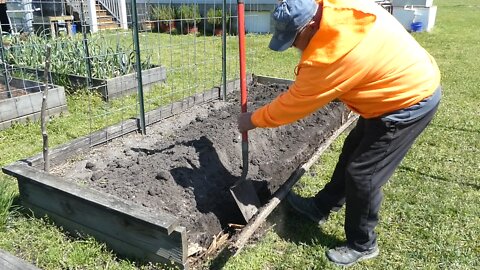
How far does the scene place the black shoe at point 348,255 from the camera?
272 centimetres

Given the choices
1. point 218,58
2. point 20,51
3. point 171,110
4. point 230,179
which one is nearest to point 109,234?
point 230,179

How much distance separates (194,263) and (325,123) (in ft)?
8.37

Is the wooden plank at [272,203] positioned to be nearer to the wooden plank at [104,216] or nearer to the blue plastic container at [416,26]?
the wooden plank at [104,216]

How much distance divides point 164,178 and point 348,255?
1372 mm

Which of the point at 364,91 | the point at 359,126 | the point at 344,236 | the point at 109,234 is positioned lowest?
the point at 344,236

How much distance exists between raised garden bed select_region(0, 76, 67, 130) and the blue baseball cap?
3758 mm

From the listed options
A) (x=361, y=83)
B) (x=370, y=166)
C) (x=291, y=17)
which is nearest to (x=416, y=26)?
(x=370, y=166)

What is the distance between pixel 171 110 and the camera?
4.73 metres

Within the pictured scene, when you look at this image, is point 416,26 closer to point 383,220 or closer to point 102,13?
point 102,13

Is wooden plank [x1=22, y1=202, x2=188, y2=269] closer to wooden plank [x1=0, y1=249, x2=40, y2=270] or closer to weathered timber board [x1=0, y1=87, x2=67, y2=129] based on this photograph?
wooden plank [x1=0, y1=249, x2=40, y2=270]

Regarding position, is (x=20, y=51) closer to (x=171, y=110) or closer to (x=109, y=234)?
(x=171, y=110)

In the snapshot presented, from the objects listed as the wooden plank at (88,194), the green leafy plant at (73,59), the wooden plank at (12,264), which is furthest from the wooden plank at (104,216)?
the green leafy plant at (73,59)

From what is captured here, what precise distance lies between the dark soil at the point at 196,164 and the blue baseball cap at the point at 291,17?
4.40 ft

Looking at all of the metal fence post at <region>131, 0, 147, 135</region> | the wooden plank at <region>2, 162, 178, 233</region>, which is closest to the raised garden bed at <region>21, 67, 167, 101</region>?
the metal fence post at <region>131, 0, 147, 135</region>
